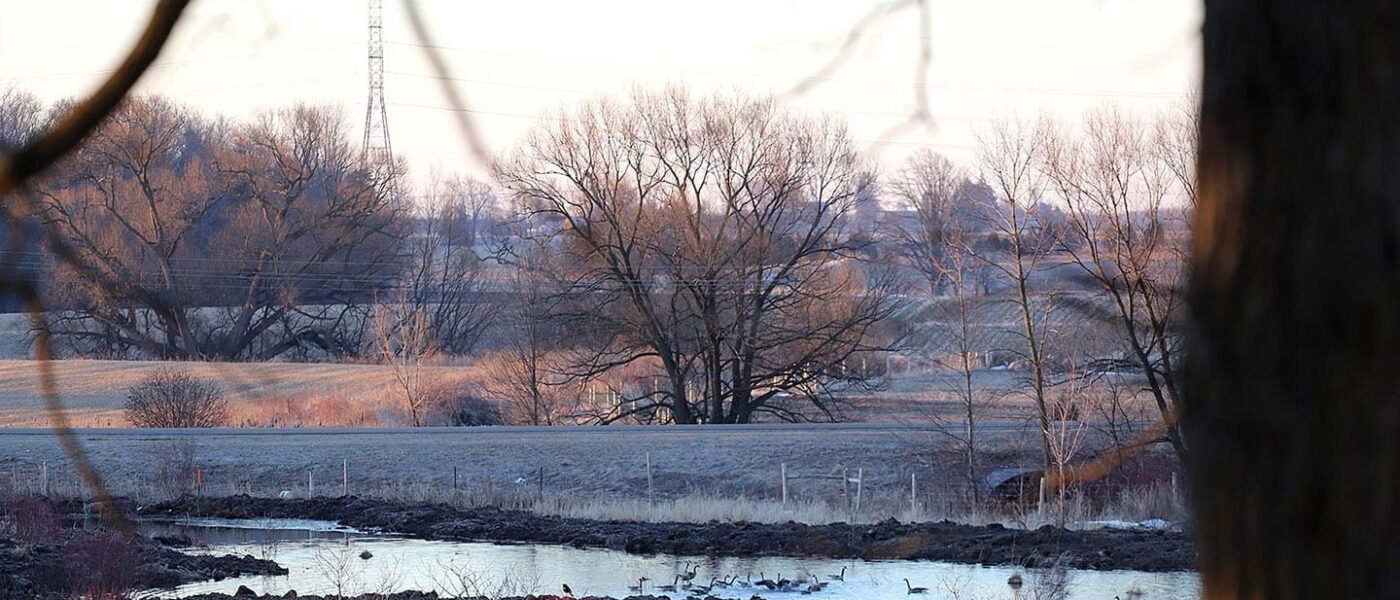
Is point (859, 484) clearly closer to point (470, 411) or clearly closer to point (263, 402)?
point (263, 402)

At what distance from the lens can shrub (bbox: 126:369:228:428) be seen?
38625mm

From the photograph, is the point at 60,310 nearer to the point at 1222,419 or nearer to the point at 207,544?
the point at 1222,419

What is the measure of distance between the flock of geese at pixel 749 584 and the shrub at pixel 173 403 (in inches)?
868

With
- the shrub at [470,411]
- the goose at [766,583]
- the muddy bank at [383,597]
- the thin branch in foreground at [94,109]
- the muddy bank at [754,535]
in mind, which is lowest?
the goose at [766,583]

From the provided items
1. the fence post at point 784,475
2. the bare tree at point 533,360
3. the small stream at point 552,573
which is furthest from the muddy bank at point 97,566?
the bare tree at point 533,360

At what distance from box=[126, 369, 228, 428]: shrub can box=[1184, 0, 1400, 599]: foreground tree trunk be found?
39.9m

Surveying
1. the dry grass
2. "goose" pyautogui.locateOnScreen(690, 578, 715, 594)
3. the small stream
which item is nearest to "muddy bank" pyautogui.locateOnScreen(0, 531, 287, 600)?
the small stream

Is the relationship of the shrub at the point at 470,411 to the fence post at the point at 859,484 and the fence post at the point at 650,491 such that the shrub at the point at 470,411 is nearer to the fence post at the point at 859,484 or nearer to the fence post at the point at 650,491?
the fence post at the point at 650,491

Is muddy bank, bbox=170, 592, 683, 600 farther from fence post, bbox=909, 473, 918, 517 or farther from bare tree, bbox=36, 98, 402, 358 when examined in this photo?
fence post, bbox=909, 473, 918, 517

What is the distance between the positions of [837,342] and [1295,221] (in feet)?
139

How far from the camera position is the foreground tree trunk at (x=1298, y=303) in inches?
54.6

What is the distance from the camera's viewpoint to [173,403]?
38.8m

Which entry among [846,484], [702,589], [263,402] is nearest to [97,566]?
[702,589]

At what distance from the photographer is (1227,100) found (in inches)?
59.7
